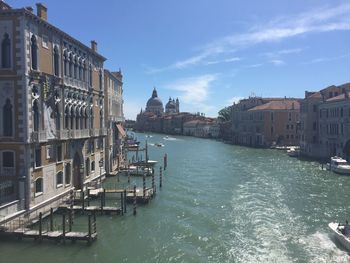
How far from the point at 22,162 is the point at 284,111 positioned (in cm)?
6662

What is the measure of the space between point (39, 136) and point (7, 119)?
1723 mm

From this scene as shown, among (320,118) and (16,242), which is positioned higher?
(320,118)

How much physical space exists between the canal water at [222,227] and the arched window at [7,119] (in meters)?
5.45

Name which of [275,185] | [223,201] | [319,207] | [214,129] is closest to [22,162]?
[223,201]

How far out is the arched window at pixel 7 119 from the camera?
71.5 ft

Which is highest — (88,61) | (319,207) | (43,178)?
(88,61)

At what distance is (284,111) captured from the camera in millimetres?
82188

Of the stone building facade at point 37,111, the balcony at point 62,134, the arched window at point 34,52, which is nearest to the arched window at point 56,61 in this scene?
the stone building facade at point 37,111

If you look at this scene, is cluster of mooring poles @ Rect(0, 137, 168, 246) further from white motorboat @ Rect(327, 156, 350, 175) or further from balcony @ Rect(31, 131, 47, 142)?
white motorboat @ Rect(327, 156, 350, 175)

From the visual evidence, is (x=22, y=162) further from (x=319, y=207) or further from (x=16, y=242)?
(x=319, y=207)

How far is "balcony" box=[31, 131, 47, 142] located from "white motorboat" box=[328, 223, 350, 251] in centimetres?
1484

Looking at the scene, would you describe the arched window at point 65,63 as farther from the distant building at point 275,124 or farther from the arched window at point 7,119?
the distant building at point 275,124

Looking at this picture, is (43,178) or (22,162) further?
(43,178)

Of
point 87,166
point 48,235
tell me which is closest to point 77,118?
point 87,166
